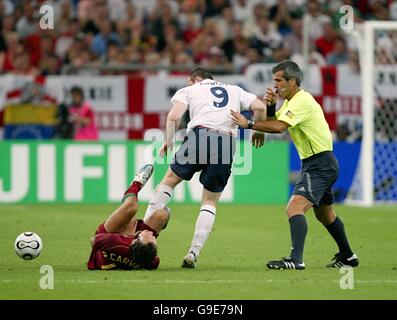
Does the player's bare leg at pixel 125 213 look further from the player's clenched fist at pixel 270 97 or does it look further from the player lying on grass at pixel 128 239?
the player's clenched fist at pixel 270 97

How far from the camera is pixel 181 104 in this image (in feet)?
36.1

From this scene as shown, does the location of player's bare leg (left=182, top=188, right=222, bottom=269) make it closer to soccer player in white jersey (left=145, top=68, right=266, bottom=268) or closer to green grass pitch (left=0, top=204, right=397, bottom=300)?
soccer player in white jersey (left=145, top=68, right=266, bottom=268)

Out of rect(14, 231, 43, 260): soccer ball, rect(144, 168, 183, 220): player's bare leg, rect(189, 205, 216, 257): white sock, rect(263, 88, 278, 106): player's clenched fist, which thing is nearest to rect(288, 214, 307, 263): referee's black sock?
rect(189, 205, 216, 257): white sock

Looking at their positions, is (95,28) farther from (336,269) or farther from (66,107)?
(336,269)

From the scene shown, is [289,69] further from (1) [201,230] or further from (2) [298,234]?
(1) [201,230]

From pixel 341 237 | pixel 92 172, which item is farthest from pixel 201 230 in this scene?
pixel 92 172

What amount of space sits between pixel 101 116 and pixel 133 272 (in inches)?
413

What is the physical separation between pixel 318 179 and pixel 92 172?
8.80 m

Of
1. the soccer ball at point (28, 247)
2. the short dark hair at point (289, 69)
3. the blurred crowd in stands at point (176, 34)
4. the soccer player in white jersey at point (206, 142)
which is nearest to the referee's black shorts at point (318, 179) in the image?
the soccer player in white jersey at point (206, 142)

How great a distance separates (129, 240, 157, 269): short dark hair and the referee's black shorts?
5.18ft

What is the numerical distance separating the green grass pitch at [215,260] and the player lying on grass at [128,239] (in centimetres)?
14

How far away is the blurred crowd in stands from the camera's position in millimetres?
21391
